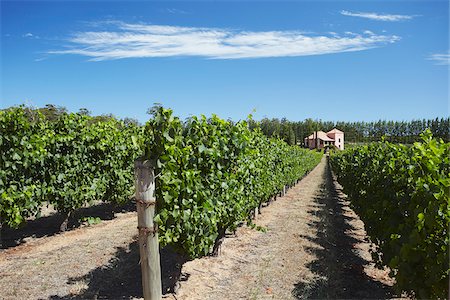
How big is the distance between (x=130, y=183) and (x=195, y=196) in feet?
22.2

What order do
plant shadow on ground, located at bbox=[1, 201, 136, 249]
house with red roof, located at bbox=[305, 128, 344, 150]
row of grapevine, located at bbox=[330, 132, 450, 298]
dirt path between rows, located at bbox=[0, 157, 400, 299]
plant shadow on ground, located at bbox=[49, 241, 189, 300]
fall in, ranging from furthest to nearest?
1. house with red roof, located at bbox=[305, 128, 344, 150]
2. plant shadow on ground, located at bbox=[1, 201, 136, 249]
3. dirt path between rows, located at bbox=[0, 157, 400, 299]
4. plant shadow on ground, located at bbox=[49, 241, 189, 300]
5. row of grapevine, located at bbox=[330, 132, 450, 298]

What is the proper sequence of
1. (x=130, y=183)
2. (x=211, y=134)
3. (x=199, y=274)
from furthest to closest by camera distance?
(x=130, y=183) → (x=199, y=274) → (x=211, y=134)

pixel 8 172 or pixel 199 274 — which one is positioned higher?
pixel 8 172

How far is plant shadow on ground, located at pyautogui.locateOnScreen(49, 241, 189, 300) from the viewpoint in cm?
518

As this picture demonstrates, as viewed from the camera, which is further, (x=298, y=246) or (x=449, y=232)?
(x=298, y=246)

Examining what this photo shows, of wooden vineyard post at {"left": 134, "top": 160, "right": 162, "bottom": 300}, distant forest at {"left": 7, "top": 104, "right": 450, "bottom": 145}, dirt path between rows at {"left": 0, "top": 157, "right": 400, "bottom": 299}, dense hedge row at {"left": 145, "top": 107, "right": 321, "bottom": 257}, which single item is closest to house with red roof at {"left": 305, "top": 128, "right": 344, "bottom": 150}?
distant forest at {"left": 7, "top": 104, "right": 450, "bottom": 145}

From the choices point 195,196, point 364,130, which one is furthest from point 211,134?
point 364,130

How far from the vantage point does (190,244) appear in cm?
462

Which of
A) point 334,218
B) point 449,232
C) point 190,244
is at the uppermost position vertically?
point 449,232

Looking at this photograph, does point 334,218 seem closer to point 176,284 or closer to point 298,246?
point 298,246

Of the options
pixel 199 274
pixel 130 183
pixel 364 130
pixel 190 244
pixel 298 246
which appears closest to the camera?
pixel 190 244

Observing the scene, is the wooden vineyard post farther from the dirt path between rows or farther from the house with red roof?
the house with red roof

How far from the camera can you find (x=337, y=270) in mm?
6418

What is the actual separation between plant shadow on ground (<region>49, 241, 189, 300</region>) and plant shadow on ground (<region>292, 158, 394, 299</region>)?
199cm
